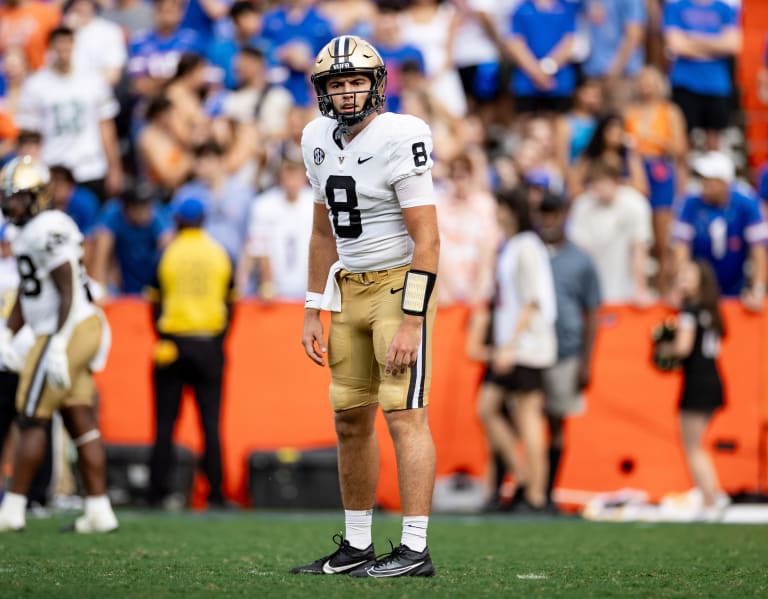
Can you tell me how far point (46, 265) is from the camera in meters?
7.70

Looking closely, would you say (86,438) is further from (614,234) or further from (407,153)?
(614,234)

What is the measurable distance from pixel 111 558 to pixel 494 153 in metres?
7.92

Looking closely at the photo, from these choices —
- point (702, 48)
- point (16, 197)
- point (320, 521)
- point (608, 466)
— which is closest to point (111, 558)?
point (16, 197)

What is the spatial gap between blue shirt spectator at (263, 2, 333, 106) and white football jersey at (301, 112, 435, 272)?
7.41 m

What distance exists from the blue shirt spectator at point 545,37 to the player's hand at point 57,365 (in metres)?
6.98

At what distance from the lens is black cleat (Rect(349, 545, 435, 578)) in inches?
212

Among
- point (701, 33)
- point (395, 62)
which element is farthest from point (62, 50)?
point (701, 33)

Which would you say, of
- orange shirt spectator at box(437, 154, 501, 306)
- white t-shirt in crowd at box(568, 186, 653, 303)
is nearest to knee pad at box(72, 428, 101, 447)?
orange shirt spectator at box(437, 154, 501, 306)

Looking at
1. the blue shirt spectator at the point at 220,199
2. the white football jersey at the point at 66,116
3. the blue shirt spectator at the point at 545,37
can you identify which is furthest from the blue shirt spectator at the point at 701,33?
the white football jersey at the point at 66,116

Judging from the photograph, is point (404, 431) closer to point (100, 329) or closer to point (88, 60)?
point (100, 329)

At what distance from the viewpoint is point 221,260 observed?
404 inches

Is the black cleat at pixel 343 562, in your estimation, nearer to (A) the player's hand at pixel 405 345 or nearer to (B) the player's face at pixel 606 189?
(A) the player's hand at pixel 405 345

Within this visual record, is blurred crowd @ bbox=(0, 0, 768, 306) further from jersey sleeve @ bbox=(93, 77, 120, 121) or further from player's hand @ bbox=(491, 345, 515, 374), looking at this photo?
player's hand @ bbox=(491, 345, 515, 374)

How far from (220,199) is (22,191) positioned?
4.10m
